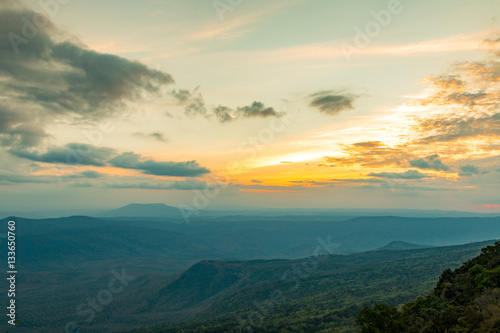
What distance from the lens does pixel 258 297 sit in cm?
17312

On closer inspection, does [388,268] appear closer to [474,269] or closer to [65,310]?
[474,269]

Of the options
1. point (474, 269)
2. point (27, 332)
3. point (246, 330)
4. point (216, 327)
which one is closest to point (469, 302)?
point (474, 269)

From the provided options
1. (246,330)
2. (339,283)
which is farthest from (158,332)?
(339,283)

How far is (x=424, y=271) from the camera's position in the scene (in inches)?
5960

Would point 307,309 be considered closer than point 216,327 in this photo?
No

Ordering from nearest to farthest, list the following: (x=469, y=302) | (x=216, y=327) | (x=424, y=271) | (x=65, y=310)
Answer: (x=469, y=302), (x=216, y=327), (x=424, y=271), (x=65, y=310)

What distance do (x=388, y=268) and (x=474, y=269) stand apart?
133201 mm

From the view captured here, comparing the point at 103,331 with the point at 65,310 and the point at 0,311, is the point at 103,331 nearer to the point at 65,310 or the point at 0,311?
the point at 65,310

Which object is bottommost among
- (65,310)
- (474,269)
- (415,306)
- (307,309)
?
(65,310)

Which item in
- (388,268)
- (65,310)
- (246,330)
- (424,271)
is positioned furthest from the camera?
(65,310)

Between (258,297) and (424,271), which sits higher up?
(424,271)

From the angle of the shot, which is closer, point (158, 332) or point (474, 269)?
point (474, 269)

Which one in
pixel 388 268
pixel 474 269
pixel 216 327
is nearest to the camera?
pixel 474 269

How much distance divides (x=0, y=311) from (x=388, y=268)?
226910 millimetres
